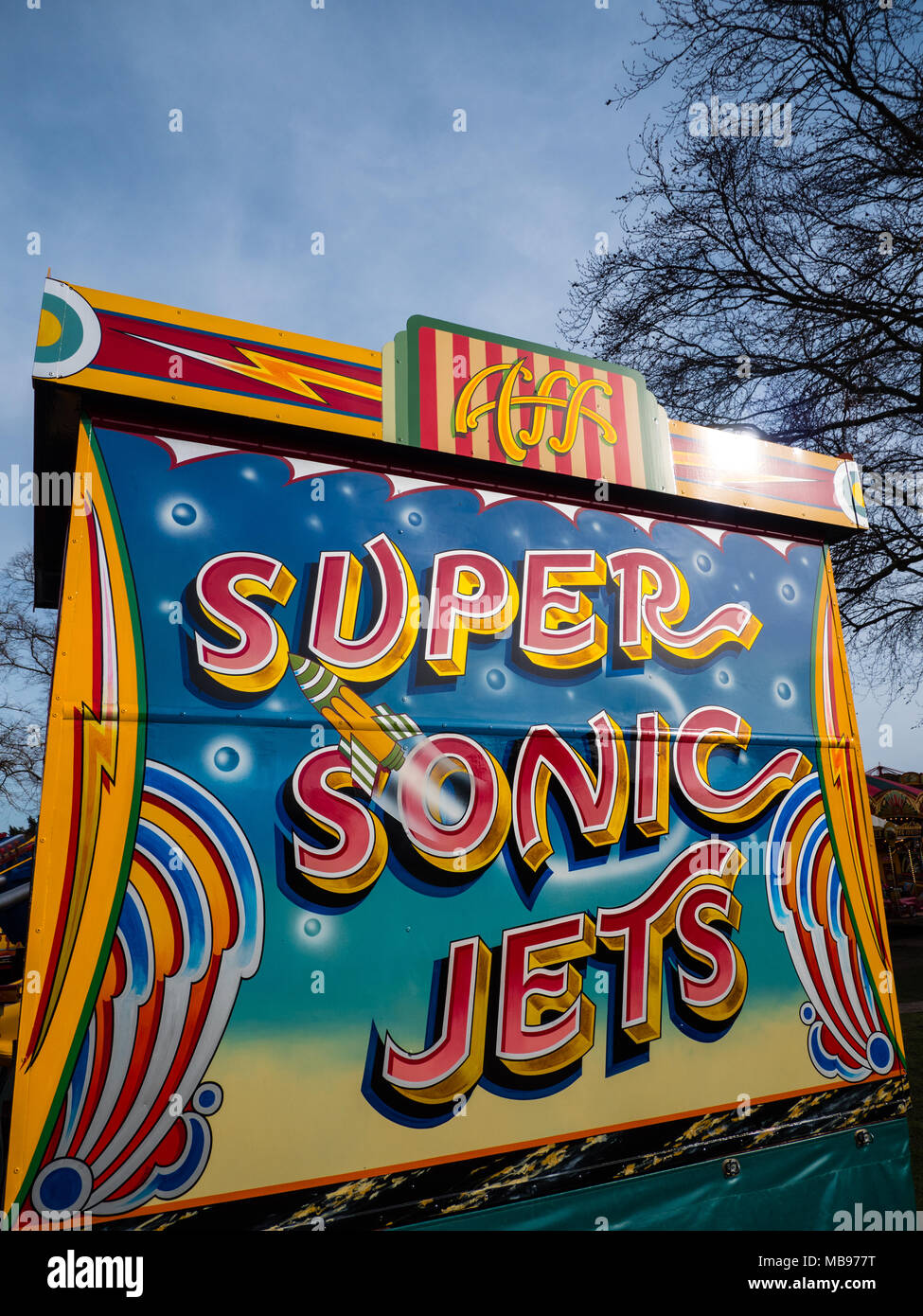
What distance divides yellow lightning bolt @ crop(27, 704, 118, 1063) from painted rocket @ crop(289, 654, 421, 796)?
1.89ft

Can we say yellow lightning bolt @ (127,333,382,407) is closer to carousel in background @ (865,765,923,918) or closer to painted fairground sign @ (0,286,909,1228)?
painted fairground sign @ (0,286,909,1228)

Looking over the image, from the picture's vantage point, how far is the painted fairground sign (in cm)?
216

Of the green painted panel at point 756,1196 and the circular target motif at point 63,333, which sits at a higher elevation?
the circular target motif at point 63,333

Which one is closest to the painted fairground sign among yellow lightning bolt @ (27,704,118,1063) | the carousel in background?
yellow lightning bolt @ (27,704,118,1063)

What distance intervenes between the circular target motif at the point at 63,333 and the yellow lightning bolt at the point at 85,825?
1.01 m

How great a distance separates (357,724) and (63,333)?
1.46m

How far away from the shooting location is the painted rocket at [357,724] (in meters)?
2.53

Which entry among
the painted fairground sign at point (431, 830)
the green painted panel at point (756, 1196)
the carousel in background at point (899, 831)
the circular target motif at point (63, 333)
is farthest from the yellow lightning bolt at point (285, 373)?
the carousel in background at point (899, 831)

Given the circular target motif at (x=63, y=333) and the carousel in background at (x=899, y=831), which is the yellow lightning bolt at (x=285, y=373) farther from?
the carousel in background at (x=899, y=831)

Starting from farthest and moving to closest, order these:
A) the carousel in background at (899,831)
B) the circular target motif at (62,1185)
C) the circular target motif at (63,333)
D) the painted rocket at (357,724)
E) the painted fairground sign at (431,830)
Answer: the carousel in background at (899,831) < the painted rocket at (357,724) < the circular target motif at (63,333) < the painted fairground sign at (431,830) < the circular target motif at (62,1185)

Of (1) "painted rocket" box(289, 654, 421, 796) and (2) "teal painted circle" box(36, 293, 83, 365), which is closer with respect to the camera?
(2) "teal painted circle" box(36, 293, 83, 365)

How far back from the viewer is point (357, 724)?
2.56m

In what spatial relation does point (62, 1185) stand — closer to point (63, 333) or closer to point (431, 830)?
point (431, 830)

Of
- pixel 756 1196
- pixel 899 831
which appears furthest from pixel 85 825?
pixel 899 831
